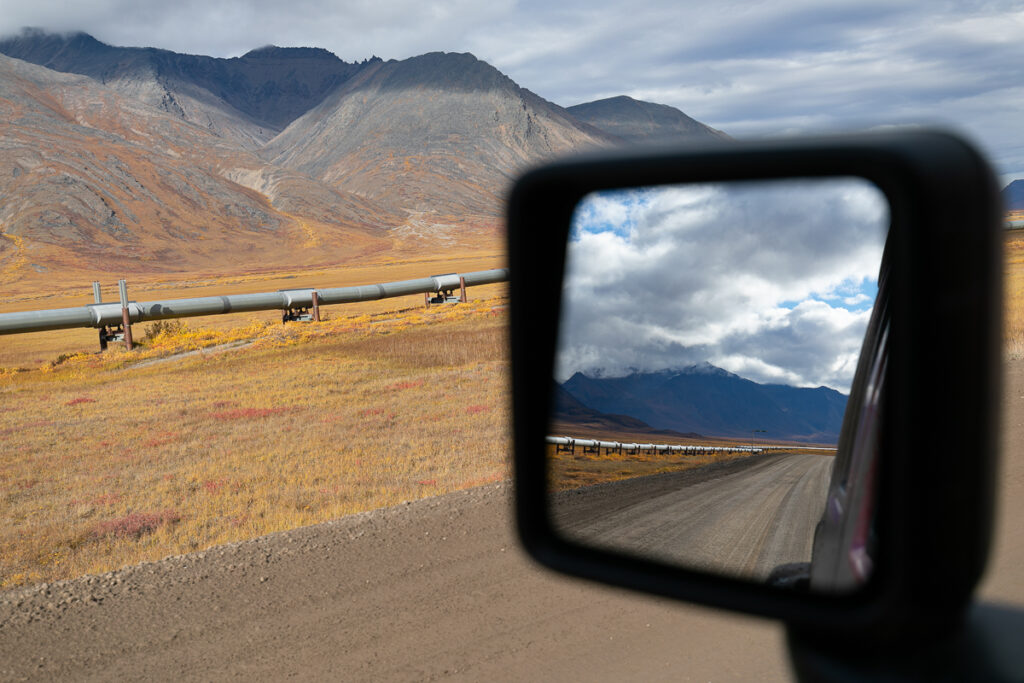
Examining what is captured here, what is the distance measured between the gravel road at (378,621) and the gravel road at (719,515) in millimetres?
1923

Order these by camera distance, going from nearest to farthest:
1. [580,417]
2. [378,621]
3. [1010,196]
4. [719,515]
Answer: [1010,196] → [719,515] → [580,417] → [378,621]

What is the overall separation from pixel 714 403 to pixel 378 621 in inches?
133

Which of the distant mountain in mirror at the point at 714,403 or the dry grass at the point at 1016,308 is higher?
the distant mountain in mirror at the point at 714,403

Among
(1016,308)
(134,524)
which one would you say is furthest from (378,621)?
(1016,308)

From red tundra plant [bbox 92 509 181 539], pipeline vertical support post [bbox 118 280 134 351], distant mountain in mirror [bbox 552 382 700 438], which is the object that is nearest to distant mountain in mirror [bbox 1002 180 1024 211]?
distant mountain in mirror [bbox 552 382 700 438]

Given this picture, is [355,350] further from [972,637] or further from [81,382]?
[972,637]

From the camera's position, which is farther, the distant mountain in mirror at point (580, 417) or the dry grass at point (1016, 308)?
the dry grass at point (1016, 308)

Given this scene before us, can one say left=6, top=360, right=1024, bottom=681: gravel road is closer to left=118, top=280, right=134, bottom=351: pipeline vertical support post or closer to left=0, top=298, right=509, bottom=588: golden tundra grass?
left=0, top=298, right=509, bottom=588: golden tundra grass

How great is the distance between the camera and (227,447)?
39.8 feet

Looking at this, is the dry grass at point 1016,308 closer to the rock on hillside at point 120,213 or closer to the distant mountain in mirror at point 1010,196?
the distant mountain in mirror at point 1010,196

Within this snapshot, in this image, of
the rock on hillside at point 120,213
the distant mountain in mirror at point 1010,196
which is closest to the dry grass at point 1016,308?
the distant mountain in mirror at point 1010,196

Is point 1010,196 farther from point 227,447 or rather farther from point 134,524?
point 227,447

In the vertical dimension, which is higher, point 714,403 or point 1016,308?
point 714,403

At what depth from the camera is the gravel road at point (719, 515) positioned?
193cm
